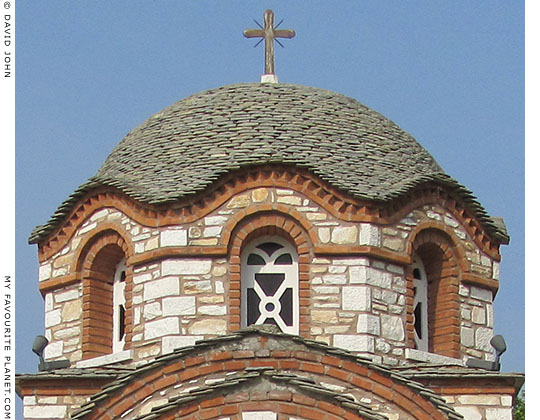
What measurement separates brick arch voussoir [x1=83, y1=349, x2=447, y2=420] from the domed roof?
2.89 meters

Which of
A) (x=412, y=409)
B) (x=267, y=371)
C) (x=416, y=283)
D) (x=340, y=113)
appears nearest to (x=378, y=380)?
(x=412, y=409)

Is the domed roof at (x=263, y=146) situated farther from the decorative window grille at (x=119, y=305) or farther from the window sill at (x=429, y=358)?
the window sill at (x=429, y=358)

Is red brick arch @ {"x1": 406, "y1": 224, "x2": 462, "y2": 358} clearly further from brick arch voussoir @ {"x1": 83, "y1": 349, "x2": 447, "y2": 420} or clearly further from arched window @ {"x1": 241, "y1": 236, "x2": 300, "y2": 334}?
brick arch voussoir @ {"x1": 83, "y1": 349, "x2": 447, "y2": 420}

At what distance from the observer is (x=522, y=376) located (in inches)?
818

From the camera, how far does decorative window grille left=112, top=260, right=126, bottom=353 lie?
22103mm

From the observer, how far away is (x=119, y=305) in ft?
73.0

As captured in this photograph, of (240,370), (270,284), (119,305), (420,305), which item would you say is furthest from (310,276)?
(119,305)

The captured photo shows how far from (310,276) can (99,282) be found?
2.96m

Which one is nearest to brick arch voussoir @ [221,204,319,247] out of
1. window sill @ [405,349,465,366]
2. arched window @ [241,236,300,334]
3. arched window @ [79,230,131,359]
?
arched window @ [241,236,300,334]

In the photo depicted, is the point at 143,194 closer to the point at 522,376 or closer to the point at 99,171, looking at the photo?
the point at 99,171

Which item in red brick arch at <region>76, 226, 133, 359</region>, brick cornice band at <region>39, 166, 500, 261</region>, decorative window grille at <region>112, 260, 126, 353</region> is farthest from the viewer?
decorative window grille at <region>112, 260, 126, 353</region>

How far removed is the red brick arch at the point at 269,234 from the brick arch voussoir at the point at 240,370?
175 cm

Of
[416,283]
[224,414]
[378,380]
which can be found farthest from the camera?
[416,283]

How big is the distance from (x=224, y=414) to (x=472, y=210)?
19.1 ft
